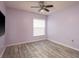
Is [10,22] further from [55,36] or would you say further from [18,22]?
[55,36]

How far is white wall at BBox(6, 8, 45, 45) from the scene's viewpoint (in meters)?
4.11

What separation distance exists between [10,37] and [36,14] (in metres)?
2.71

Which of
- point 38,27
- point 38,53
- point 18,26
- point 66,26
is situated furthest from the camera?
point 38,27

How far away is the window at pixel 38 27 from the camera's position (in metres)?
5.49

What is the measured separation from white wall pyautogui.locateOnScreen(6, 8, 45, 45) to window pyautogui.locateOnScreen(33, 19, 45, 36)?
39 centimetres

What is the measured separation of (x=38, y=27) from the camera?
18.8 ft

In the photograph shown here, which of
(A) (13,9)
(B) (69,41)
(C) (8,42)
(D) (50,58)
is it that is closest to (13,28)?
(C) (8,42)

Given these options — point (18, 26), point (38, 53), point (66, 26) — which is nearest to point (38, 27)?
point (18, 26)

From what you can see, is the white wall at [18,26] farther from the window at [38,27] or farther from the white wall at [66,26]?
the white wall at [66,26]

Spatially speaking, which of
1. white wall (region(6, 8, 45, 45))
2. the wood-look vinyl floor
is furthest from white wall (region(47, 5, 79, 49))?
white wall (region(6, 8, 45, 45))

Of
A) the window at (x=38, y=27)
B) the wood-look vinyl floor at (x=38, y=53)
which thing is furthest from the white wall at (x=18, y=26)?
the wood-look vinyl floor at (x=38, y=53)

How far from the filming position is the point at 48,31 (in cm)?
605

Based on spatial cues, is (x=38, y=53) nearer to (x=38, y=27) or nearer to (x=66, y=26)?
(x=66, y=26)

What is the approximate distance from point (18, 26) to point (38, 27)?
5.97ft
